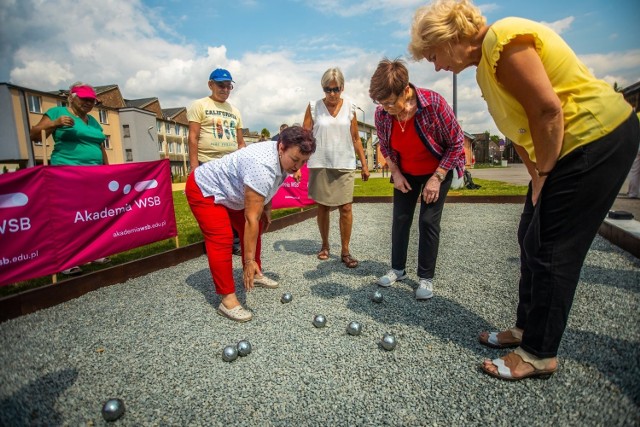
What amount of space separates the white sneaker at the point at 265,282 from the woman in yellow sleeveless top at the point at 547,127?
2.37 m

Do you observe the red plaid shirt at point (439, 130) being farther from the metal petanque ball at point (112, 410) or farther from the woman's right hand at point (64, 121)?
the woman's right hand at point (64, 121)

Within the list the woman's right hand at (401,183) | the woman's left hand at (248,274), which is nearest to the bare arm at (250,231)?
the woman's left hand at (248,274)

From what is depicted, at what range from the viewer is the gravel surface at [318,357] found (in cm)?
181

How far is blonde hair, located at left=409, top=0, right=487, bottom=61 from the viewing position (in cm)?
175

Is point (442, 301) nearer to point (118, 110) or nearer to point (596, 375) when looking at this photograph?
point (596, 375)

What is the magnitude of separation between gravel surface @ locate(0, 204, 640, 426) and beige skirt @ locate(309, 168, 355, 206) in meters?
0.98

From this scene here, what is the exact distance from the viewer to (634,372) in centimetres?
197

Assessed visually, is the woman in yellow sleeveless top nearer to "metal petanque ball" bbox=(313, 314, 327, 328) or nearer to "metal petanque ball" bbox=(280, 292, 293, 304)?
"metal petanque ball" bbox=(313, 314, 327, 328)

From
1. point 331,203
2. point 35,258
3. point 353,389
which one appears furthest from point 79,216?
point 353,389

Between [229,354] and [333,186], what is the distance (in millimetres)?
2511

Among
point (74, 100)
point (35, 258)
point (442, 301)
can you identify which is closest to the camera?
point (442, 301)

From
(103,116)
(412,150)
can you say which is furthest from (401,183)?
(103,116)

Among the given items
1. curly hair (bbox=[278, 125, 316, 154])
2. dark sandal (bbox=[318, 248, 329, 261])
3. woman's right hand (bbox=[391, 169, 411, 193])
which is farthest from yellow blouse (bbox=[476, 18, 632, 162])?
dark sandal (bbox=[318, 248, 329, 261])

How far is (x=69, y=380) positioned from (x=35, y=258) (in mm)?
2025
